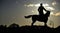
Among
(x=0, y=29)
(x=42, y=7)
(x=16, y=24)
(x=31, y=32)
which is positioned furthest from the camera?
(x=16, y=24)

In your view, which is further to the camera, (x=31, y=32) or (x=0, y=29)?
(x=0, y=29)

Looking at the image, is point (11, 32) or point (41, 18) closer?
point (11, 32)

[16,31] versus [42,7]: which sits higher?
[42,7]

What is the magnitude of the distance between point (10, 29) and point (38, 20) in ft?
17.1

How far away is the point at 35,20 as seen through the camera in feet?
102

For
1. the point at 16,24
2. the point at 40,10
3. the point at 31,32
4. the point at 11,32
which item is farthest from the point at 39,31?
the point at 16,24

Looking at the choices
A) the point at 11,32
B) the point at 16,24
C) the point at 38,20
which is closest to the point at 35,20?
the point at 38,20

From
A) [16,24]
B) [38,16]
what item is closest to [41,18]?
[38,16]

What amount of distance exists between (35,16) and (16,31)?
5.16 metres

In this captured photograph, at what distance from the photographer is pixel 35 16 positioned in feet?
101

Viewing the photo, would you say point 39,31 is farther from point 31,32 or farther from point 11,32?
point 11,32

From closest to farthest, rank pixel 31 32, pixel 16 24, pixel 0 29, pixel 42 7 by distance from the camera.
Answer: pixel 31 32 < pixel 0 29 < pixel 42 7 < pixel 16 24

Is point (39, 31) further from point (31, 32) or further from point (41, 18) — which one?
point (41, 18)

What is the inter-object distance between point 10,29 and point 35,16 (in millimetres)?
4818
